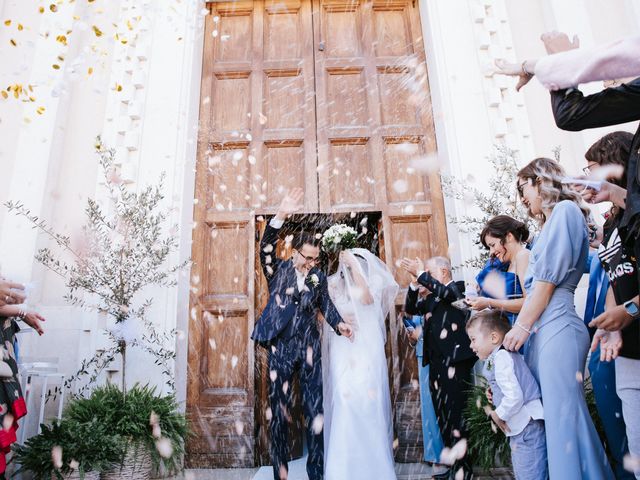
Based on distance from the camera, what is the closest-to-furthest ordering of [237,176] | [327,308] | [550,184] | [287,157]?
1. [550,184]
2. [327,308]
3. [237,176]
4. [287,157]

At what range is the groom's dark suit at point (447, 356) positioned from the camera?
13.4 feet

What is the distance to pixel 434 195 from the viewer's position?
18.9ft

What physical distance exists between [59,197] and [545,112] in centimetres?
563

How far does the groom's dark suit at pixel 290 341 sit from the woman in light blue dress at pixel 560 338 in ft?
6.25

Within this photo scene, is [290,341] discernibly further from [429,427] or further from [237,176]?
[237,176]

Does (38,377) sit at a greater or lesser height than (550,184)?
lesser

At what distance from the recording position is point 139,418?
4.01 meters

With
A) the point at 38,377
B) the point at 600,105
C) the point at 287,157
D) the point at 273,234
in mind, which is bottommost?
the point at 38,377

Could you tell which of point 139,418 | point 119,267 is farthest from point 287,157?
point 139,418

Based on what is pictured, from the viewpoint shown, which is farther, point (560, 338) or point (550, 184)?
point (550, 184)

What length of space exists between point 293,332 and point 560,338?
7.57 feet

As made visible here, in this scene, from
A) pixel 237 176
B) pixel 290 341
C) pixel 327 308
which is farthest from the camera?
pixel 237 176

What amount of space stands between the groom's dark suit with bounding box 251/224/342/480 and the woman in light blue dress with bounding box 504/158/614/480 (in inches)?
75.0

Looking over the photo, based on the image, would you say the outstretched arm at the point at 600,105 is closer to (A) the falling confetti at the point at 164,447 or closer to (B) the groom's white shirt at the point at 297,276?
(B) the groom's white shirt at the point at 297,276
